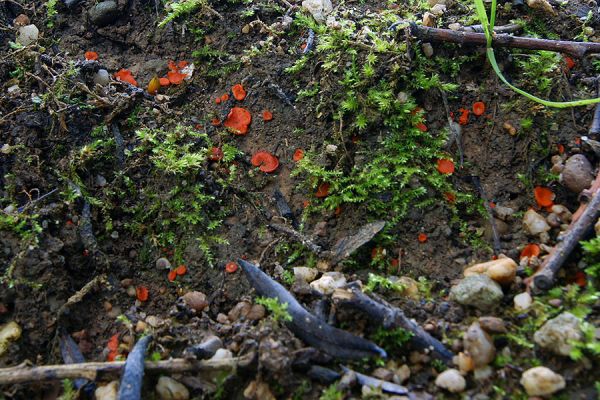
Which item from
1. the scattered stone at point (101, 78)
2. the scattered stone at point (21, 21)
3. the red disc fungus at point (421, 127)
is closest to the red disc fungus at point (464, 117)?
the red disc fungus at point (421, 127)

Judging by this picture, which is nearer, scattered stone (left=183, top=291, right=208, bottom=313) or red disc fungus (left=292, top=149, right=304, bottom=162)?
scattered stone (left=183, top=291, right=208, bottom=313)

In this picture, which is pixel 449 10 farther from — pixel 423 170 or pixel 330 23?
pixel 423 170

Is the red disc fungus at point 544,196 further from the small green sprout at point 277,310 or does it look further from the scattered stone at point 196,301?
the scattered stone at point 196,301

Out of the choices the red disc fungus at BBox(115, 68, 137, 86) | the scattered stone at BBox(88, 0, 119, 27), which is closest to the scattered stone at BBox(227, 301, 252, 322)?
the red disc fungus at BBox(115, 68, 137, 86)

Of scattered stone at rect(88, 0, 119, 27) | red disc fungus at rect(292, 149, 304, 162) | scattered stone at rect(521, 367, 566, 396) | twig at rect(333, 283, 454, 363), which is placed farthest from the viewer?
scattered stone at rect(88, 0, 119, 27)

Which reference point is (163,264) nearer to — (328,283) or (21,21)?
(328,283)

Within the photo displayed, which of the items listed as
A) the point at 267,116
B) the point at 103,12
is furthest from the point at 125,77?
the point at 267,116

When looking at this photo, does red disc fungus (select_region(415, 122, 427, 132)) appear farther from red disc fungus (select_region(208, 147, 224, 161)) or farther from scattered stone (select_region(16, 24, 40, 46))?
scattered stone (select_region(16, 24, 40, 46))
